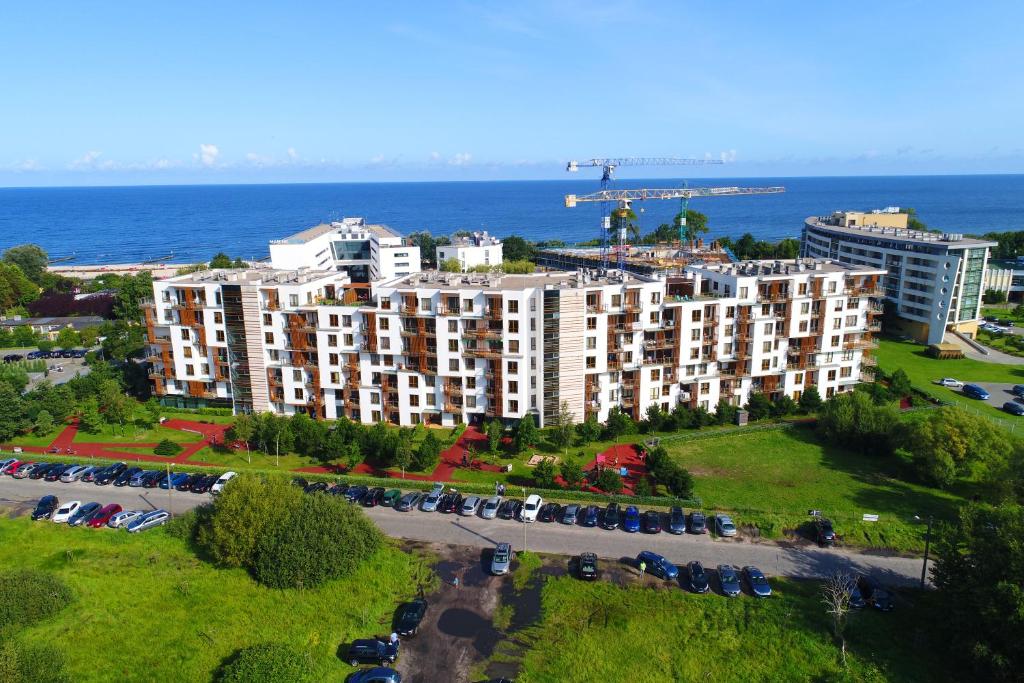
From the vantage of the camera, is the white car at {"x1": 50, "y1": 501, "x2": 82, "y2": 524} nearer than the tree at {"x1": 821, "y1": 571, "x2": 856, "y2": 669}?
No

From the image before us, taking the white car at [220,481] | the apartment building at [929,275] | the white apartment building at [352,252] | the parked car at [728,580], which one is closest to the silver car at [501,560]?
the parked car at [728,580]

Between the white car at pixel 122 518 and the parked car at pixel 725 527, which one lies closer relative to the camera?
the parked car at pixel 725 527

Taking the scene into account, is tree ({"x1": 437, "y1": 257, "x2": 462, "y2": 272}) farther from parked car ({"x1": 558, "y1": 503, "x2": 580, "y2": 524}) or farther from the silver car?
the silver car

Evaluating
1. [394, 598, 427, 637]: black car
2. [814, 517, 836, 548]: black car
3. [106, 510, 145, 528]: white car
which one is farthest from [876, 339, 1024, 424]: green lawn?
[106, 510, 145, 528]: white car

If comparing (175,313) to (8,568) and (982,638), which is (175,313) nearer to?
(8,568)

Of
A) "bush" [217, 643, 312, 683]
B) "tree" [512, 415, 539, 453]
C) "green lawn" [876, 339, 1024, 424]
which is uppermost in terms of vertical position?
"tree" [512, 415, 539, 453]

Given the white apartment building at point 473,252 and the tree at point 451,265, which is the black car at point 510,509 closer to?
the tree at point 451,265
